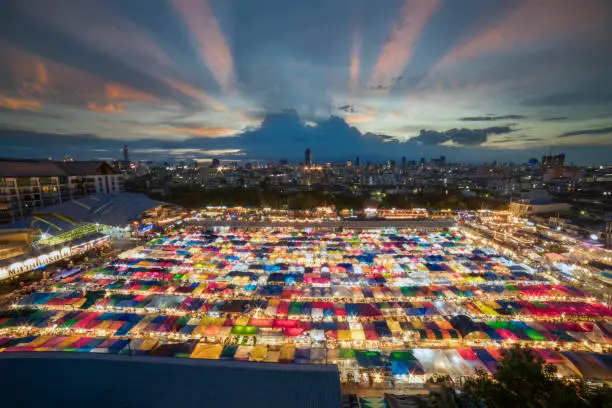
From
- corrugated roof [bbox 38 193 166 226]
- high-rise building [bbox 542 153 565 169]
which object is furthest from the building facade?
high-rise building [bbox 542 153 565 169]

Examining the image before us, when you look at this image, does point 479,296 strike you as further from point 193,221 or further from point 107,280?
point 193,221

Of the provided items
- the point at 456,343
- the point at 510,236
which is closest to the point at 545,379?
the point at 456,343

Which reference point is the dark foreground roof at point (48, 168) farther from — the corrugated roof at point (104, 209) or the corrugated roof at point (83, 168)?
the corrugated roof at point (104, 209)

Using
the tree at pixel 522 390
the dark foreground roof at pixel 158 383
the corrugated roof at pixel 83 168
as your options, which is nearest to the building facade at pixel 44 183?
the corrugated roof at pixel 83 168

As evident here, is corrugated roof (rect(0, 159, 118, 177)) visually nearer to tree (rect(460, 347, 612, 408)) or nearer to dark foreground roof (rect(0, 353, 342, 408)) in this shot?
dark foreground roof (rect(0, 353, 342, 408))

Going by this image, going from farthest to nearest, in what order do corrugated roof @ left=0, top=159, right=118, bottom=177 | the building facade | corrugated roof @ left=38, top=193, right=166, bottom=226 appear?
corrugated roof @ left=0, top=159, right=118, bottom=177
the building facade
corrugated roof @ left=38, top=193, right=166, bottom=226

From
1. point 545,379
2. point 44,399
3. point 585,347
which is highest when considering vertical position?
point 545,379

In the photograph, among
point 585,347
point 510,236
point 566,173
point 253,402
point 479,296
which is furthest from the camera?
point 566,173

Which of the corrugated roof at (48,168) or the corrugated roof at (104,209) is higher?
the corrugated roof at (48,168)

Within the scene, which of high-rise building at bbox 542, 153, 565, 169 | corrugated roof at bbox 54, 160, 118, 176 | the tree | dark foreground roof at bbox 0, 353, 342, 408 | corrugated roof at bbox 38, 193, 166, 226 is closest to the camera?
the tree
